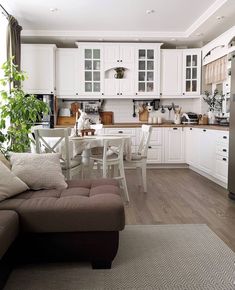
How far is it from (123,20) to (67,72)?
5.20 ft

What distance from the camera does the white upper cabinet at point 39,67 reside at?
5.85 m

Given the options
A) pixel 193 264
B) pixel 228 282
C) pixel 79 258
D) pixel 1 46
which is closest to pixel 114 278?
pixel 79 258

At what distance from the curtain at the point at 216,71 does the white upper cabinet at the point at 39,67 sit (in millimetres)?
3025

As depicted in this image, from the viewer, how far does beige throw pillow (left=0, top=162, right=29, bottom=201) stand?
2205mm

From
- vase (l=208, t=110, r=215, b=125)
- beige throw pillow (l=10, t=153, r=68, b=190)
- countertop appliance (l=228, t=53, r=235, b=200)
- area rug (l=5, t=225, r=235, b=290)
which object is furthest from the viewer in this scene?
vase (l=208, t=110, r=215, b=125)

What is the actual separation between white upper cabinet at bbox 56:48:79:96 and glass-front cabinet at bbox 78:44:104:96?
119 millimetres

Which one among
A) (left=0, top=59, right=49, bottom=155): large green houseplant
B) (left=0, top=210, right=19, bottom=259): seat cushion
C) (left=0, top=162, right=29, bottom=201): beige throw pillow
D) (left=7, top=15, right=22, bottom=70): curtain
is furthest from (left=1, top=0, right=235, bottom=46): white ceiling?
(left=0, top=210, right=19, bottom=259): seat cushion

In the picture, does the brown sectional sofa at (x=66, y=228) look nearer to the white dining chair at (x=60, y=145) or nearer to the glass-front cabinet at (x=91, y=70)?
the white dining chair at (x=60, y=145)

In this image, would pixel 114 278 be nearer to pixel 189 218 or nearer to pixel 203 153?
pixel 189 218

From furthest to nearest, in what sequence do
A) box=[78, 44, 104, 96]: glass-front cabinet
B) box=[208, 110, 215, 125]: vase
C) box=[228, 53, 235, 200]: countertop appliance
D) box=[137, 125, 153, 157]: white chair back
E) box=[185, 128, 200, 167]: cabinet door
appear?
box=[78, 44, 104, 96]: glass-front cabinet, box=[208, 110, 215, 125]: vase, box=[185, 128, 200, 167]: cabinet door, box=[137, 125, 153, 157]: white chair back, box=[228, 53, 235, 200]: countertop appliance

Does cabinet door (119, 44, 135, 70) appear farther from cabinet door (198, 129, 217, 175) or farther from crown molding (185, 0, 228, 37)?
cabinet door (198, 129, 217, 175)

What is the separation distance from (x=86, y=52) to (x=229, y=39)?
268 cm

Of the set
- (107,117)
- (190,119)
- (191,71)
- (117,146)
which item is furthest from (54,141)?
(191,71)

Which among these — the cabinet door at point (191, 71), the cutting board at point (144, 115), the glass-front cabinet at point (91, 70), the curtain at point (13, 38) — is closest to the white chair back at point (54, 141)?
the curtain at point (13, 38)
